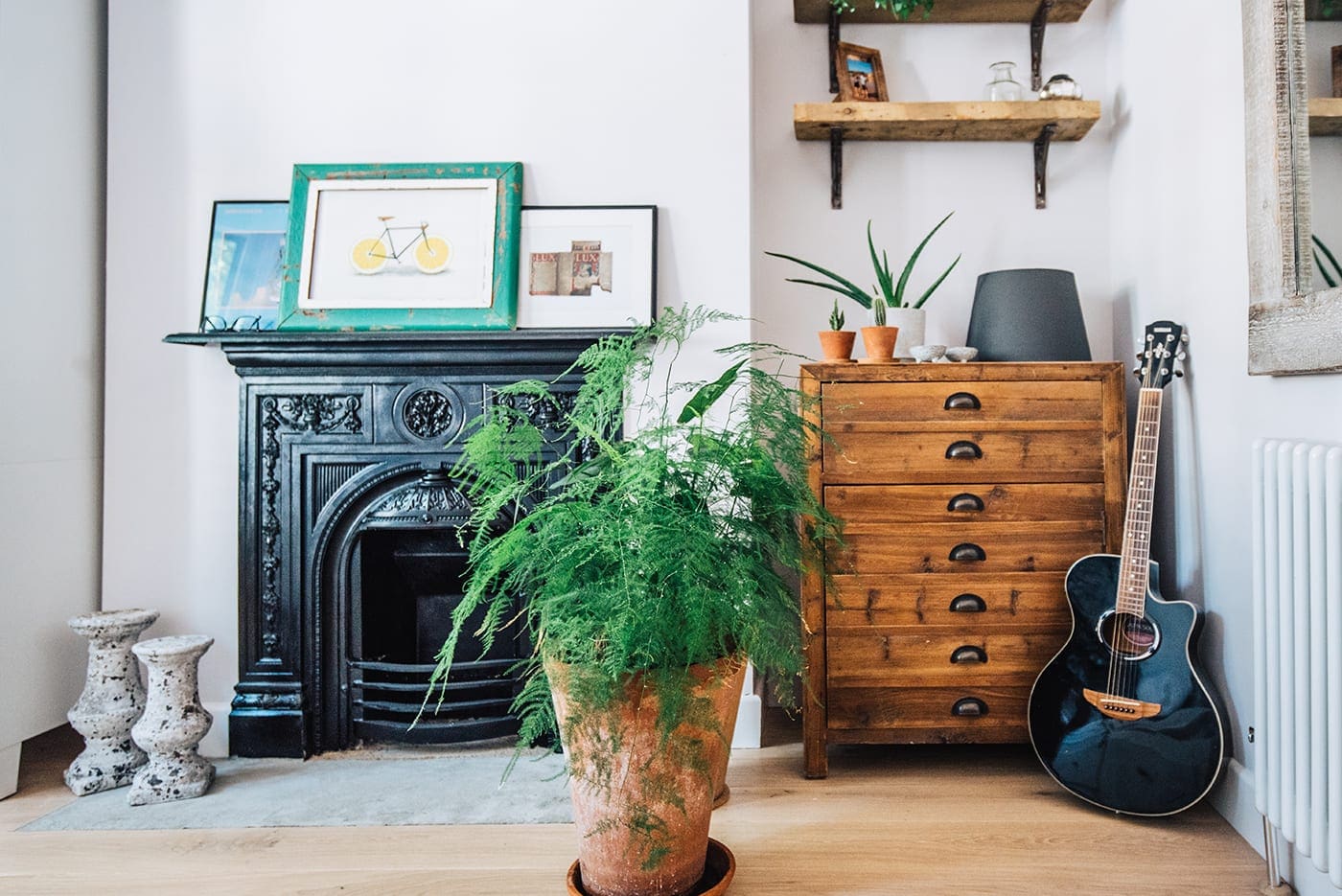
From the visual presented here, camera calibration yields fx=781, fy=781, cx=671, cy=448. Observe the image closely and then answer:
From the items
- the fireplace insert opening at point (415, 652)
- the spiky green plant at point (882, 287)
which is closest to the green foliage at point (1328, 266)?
the spiky green plant at point (882, 287)

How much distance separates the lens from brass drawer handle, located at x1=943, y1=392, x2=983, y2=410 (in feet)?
6.15

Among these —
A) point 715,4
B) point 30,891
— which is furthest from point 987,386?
point 30,891

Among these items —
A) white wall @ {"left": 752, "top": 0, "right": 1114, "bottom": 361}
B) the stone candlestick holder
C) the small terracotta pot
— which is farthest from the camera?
white wall @ {"left": 752, "top": 0, "right": 1114, "bottom": 361}

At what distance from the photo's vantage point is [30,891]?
57.2 inches

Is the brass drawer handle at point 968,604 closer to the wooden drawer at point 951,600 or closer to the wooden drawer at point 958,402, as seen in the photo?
the wooden drawer at point 951,600

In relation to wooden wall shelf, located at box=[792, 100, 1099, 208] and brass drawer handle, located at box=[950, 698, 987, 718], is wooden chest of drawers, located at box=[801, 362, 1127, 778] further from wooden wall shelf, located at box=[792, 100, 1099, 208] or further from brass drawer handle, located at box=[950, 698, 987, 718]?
wooden wall shelf, located at box=[792, 100, 1099, 208]

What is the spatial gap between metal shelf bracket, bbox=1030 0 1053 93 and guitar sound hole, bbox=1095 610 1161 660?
1589mm

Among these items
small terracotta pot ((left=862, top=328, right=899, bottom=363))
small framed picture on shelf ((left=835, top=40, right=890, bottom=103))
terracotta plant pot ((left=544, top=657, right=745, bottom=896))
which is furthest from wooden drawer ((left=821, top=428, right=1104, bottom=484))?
small framed picture on shelf ((left=835, top=40, right=890, bottom=103))

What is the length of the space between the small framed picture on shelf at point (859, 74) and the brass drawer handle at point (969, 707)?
1689 mm

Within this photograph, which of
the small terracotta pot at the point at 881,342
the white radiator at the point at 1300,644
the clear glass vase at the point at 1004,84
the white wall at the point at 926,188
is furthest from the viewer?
the white wall at the point at 926,188

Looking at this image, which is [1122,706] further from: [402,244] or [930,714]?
[402,244]

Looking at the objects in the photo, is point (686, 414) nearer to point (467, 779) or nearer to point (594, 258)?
point (594, 258)

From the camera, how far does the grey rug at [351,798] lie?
1704 mm

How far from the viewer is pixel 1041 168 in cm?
233
